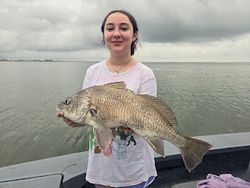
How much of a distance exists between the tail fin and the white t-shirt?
386 millimetres

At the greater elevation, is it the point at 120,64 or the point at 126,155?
the point at 120,64

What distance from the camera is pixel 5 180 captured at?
3.44m

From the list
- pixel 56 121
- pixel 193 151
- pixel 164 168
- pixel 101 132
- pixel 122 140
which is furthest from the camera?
pixel 56 121

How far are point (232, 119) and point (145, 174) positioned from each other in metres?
18.0

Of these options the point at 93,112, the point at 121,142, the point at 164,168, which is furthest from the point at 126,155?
the point at 164,168

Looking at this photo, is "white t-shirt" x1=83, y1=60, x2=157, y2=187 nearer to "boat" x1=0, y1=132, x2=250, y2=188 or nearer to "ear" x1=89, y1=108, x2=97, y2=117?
"ear" x1=89, y1=108, x2=97, y2=117

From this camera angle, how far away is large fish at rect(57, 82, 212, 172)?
250cm

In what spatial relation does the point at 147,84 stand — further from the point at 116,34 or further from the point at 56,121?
the point at 56,121

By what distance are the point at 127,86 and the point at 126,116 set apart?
300 mm

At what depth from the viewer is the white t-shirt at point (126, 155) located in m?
2.70

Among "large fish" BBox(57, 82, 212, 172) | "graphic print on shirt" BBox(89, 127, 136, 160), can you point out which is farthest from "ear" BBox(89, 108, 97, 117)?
"graphic print on shirt" BBox(89, 127, 136, 160)

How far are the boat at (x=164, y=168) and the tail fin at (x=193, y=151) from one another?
2.35 ft

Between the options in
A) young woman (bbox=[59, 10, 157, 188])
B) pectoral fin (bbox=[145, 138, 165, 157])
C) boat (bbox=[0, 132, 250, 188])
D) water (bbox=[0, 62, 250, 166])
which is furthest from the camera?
water (bbox=[0, 62, 250, 166])

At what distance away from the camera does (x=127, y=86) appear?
8.82ft
